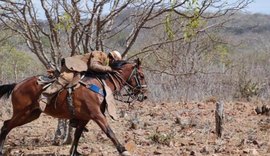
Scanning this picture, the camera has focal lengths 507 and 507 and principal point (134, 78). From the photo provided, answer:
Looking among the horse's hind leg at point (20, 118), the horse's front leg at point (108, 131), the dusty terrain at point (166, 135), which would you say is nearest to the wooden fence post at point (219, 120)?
the dusty terrain at point (166, 135)

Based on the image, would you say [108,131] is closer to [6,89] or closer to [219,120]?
[6,89]

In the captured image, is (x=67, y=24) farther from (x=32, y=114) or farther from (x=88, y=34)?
(x=32, y=114)

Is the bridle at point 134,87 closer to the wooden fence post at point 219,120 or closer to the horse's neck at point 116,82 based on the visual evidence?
the horse's neck at point 116,82

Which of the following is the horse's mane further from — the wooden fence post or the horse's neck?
the wooden fence post

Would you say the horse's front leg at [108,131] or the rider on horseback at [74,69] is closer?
the horse's front leg at [108,131]

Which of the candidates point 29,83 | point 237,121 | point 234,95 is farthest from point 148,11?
point 234,95

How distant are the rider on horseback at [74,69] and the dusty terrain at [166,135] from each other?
1.20m

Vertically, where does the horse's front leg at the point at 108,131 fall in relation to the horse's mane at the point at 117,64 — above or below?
below

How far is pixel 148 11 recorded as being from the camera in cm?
870

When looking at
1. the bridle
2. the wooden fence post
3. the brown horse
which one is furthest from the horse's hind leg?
the wooden fence post

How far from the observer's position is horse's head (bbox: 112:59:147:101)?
7449 millimetres

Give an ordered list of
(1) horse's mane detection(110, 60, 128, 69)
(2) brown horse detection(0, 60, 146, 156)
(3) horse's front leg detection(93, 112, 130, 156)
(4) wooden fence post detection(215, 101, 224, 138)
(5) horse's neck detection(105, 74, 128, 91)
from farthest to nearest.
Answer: (4) wooden fence post detection(215, 101, 224, 138)
(1) horse's mane detection(110, 60, 128, 69)
(5) horse's neck detection(105, 74, 128, 91)
(2) brown horse detection(0, 60, 146, 156)
(3) horse's front leg detection(93, 112, 130, 156)

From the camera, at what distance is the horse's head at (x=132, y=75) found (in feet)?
24.4

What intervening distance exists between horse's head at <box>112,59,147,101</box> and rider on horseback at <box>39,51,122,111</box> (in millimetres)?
196
